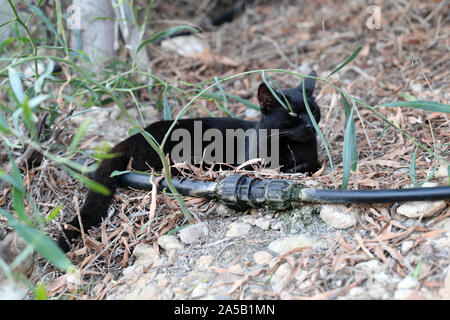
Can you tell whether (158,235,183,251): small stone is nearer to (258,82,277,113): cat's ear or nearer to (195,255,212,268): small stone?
(195,255,212,268): small stone

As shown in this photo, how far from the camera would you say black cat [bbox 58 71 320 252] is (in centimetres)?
212

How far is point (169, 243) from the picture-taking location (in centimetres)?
167

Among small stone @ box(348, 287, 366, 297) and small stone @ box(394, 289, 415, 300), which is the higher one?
small stone @ box(394, 289, 415, 300)

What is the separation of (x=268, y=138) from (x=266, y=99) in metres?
0.18

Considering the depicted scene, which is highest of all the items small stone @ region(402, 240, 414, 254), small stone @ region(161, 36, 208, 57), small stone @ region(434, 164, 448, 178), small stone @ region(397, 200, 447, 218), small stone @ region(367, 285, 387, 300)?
small stone @ region(161, 36, 208, 57)

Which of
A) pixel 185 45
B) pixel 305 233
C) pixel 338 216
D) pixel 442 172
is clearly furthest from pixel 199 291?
pixel 185 45

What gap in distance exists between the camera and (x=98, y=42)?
284cm

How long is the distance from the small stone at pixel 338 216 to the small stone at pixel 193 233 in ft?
1.38

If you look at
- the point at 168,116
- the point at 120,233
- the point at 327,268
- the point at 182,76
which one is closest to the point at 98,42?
the point at 182,76

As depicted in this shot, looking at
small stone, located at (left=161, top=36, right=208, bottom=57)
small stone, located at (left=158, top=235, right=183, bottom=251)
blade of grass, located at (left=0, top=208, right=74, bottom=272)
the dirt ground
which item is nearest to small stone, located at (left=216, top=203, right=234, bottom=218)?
the dirt ground

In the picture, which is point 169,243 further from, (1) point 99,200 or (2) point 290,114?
(2) point 290,114

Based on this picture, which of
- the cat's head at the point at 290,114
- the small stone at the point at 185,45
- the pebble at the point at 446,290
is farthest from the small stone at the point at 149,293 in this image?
the small stone at the point at 185,45

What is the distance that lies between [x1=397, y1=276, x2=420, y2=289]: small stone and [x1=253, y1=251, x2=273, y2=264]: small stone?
392 mm

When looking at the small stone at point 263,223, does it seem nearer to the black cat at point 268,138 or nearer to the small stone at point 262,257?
the small stone at point 262,257
